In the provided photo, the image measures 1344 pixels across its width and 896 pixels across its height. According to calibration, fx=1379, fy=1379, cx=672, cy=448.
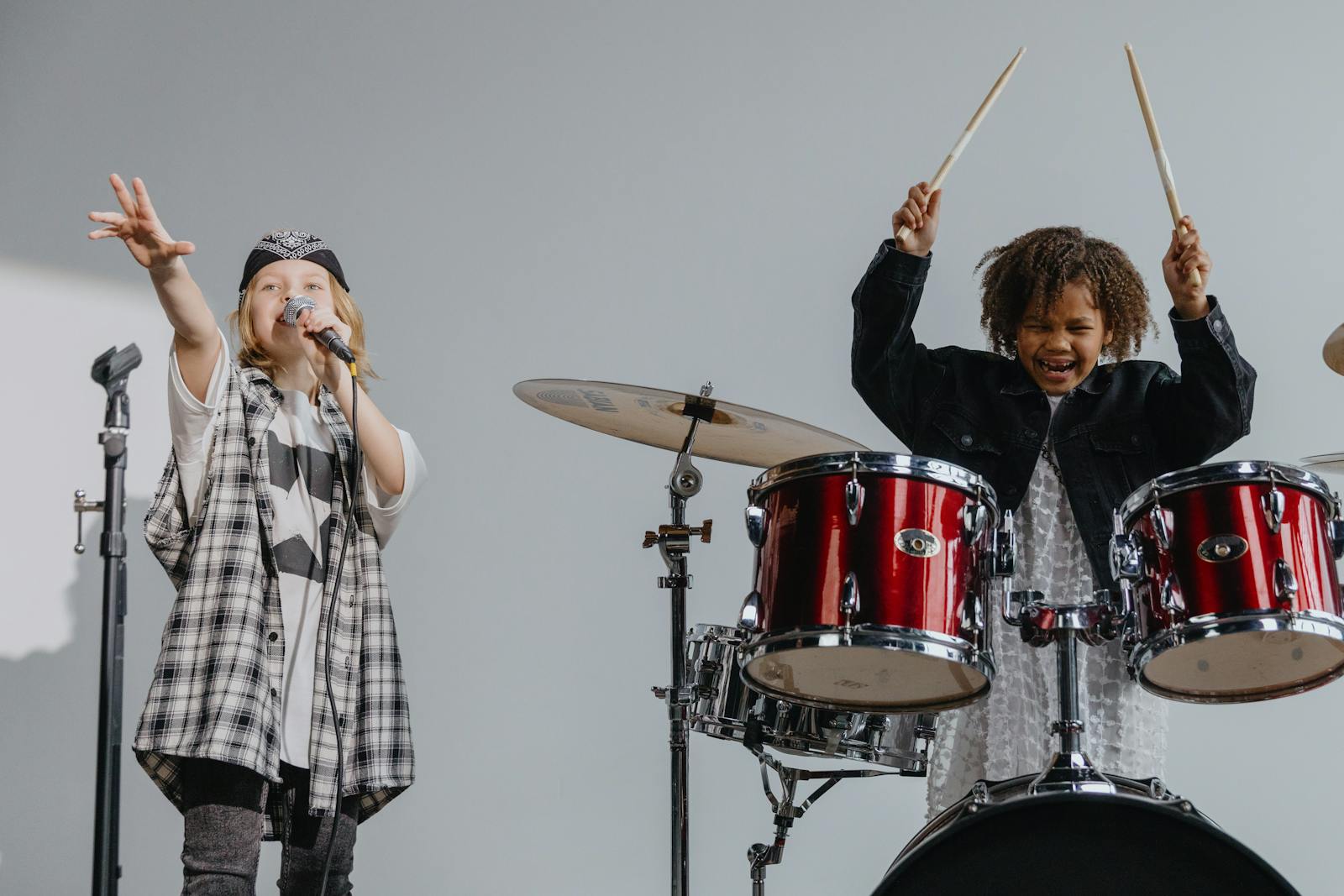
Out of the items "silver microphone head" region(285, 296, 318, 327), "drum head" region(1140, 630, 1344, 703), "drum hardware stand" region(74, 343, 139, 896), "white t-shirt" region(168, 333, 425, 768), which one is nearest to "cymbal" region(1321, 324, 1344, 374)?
"drum head" region(1140, 630, 1344, 703)

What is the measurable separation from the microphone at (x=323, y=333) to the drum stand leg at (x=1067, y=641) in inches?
33.6

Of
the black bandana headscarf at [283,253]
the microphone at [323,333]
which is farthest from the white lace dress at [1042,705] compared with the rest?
the black bandana headscarf at [283,253]

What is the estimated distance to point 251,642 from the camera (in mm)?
1671

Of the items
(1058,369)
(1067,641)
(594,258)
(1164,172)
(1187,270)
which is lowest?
(1067,641)

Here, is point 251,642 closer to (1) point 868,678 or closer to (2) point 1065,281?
(1) point 868,678

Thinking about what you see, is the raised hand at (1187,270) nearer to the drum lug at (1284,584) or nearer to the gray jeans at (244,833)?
the drum lug at (1284,584)

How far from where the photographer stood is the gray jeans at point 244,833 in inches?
63.1

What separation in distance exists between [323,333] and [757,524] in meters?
0.59

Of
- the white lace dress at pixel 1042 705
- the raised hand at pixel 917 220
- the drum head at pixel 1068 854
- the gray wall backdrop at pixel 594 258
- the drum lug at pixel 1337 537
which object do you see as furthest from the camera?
the gray wall backdrop at pixel 594 258

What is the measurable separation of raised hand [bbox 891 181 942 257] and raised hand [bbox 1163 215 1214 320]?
0.34 meters

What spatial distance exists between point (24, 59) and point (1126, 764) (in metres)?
2.60

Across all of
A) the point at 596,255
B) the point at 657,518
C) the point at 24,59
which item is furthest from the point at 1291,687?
the point at 24,59

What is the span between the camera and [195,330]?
1684 millimetres

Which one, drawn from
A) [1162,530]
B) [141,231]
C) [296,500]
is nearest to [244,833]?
[296,500]
